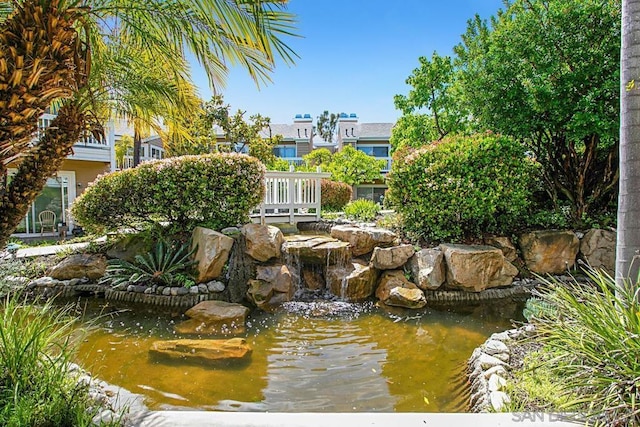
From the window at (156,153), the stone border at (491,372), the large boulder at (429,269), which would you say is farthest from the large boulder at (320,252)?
the window at (156,153)

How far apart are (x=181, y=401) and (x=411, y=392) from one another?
216 centimetres

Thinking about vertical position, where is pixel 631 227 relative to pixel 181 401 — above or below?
above

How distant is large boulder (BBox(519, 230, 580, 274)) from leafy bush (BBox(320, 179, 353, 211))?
7.92 meters

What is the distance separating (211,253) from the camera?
693 cm

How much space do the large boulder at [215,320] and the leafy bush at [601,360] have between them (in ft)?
13.1

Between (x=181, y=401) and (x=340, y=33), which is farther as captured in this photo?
(x=340, y=33)

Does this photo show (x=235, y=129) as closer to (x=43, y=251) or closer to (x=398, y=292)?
(x=43, y=251)

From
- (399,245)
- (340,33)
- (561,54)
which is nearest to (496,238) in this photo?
(399,245)

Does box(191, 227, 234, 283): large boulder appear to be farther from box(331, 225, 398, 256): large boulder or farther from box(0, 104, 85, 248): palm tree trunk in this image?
box(0, 104, 85, 248): palm tree trunk

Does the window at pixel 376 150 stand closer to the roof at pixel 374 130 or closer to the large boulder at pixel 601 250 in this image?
the roof at pixel 374 130

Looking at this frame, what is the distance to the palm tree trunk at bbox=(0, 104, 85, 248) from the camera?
11.8 feet

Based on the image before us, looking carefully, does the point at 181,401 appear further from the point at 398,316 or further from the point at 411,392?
the point at 398,316

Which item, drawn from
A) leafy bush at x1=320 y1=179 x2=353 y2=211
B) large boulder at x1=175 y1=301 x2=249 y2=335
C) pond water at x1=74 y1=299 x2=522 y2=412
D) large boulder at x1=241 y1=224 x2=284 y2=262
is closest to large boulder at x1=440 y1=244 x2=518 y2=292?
pond water at x1=74 y1=299 x2=522 y2=412

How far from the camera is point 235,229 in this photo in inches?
305
